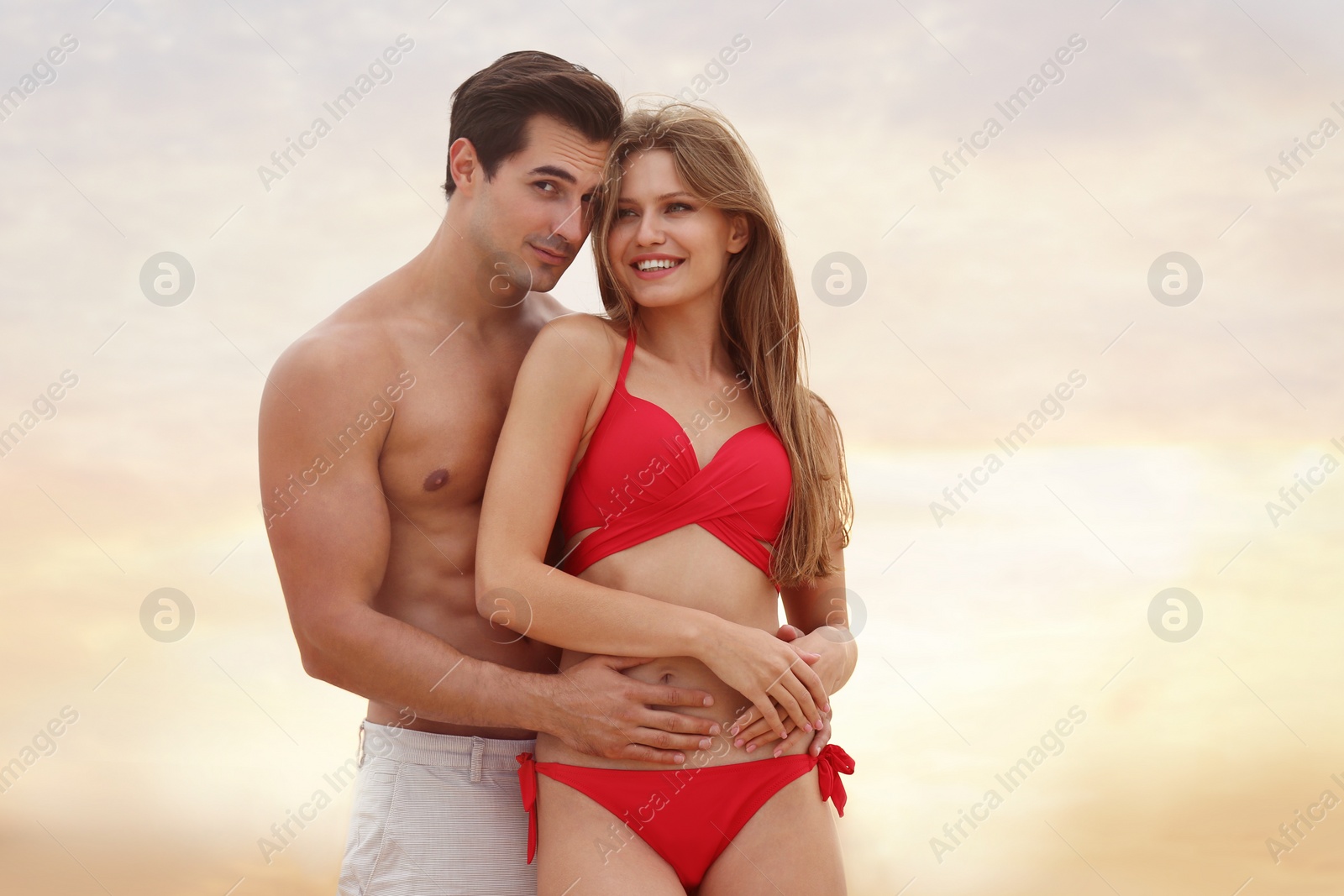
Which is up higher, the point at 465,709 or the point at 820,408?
the point at 820,408

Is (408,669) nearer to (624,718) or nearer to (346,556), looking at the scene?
(346,556)

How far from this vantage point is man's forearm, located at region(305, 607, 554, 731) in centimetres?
322

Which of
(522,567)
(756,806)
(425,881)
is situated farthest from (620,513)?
(425,881)

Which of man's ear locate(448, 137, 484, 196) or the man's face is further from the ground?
man's ear locate(448, 137, 484, 196)

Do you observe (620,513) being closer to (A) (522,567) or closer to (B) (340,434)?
(A) (522,567)

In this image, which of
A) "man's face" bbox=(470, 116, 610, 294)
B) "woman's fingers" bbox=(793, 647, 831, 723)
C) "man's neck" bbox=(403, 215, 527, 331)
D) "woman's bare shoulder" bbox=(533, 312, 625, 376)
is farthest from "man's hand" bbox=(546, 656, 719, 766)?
"man's face" bbox=(470, 116, 610, 294)

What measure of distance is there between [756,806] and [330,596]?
1.40 m

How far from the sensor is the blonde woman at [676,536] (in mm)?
2854

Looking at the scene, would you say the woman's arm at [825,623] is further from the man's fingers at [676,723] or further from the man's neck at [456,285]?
the man's neck at [456,285]

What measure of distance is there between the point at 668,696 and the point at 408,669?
33.4 inches

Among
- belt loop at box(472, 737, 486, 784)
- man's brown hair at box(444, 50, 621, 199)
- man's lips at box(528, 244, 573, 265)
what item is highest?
man's brown hair at box(444, 50, 621, 199)

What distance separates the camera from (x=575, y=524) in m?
3.08

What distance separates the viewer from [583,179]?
3.78m

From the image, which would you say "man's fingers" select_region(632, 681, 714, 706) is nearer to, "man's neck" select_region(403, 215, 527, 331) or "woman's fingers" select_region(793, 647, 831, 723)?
"woman's fingers" select_region(793, 647, 831, 723)
